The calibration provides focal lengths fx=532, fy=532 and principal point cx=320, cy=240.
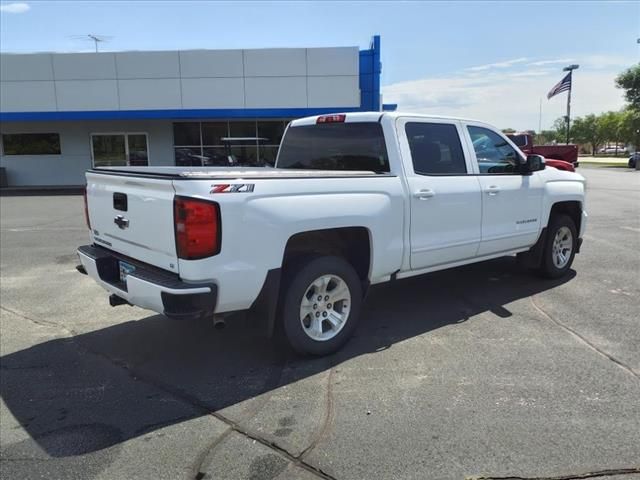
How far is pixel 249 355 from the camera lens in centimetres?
463

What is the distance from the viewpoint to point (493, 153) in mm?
5973

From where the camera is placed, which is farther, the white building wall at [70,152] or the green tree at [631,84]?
the green tree at [631,84]

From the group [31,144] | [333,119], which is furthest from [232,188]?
[31,144]

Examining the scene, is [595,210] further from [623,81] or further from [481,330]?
[623,81]

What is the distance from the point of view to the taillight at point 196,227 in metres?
3.54

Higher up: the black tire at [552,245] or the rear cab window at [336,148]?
the rear cab window at [336,148]

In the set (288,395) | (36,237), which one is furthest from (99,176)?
(36,237)

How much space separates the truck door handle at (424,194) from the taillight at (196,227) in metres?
2.08

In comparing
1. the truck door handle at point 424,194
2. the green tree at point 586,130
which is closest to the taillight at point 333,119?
the truck door handle at point 424,194

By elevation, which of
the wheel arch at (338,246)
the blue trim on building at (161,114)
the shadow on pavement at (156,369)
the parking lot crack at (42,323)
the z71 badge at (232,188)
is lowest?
the shadow on pavement at (156,369)

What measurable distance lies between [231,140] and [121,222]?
20.2 meters

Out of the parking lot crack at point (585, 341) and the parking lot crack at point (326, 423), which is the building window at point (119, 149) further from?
the parking lot crack at point (326, 423)

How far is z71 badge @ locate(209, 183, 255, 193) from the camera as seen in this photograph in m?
3.59

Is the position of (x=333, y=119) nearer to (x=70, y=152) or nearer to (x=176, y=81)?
(x=176, y=81)
